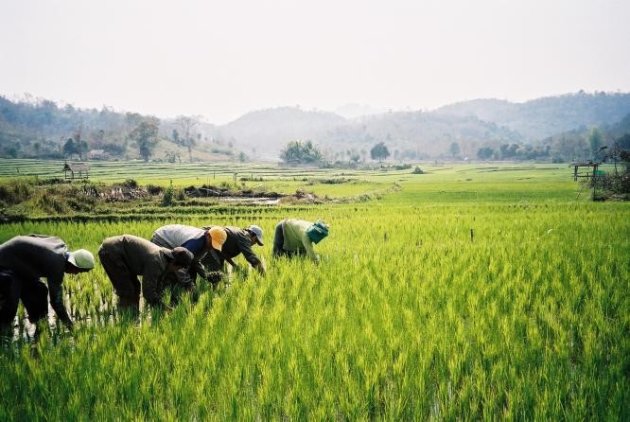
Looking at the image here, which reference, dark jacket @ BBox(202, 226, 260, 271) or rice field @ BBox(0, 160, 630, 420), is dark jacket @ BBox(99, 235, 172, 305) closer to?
rice field @ BBox(0, 160, 630, 420)

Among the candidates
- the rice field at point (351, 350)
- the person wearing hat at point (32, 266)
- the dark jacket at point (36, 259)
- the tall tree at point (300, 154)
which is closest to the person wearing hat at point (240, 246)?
the rice field at point (351, 350)

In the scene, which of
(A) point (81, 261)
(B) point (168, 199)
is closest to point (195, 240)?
(A) point (81, 261)

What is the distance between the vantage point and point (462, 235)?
8906 mm

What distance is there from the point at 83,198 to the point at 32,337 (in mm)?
13757

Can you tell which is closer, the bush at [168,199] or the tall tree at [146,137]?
the bush at [168,199]

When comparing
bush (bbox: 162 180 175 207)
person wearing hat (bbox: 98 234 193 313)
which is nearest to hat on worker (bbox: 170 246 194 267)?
person wearing hat (bbox: 98 234 193 313)

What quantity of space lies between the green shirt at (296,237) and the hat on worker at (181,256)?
6.19 ft

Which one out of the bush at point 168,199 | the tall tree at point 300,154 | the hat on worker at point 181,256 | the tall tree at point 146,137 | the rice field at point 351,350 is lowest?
the rice field at point 351,350

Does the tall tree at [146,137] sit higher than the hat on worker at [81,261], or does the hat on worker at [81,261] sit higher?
the tall tree at [146,137]

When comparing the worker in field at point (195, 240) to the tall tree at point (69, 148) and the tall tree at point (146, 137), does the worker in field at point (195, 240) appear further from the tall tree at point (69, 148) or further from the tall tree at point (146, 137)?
the tall tree at point (146, 137)

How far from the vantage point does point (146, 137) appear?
8238cm

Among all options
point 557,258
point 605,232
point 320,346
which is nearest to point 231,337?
point 320,346

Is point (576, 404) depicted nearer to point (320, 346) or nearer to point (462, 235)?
point (320, 346)

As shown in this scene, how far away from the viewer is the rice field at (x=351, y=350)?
2664 millimetres
